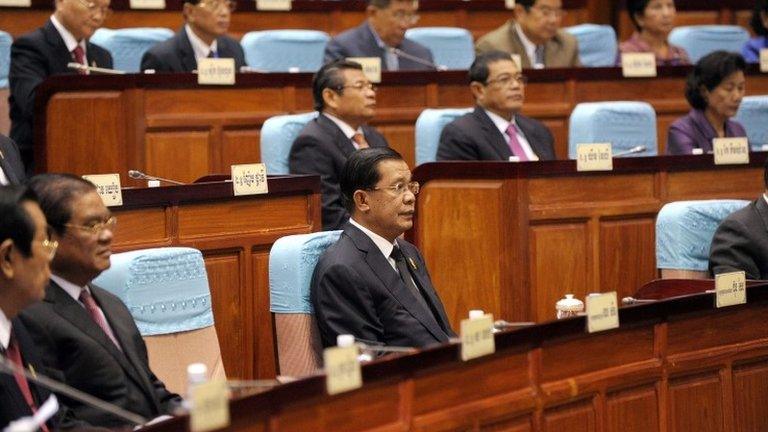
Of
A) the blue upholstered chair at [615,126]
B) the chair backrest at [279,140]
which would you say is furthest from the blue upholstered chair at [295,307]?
the blue upholstered chair at [615,126]

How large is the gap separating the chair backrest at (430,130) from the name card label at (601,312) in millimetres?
1865

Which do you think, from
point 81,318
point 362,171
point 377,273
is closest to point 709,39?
point 362,171

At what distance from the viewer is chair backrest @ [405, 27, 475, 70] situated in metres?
6.11

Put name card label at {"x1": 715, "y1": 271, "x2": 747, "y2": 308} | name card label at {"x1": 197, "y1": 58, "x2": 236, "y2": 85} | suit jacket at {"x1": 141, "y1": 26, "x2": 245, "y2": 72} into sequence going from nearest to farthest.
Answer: name card label at {"x1": 715, "y1": 271, "x2": 747, "y2": 308} < name card label at {"x1": 197, "y1": 58, "x2": 236, "y2": 85} < suit jacket at {"x1": 141, "y1": 26, "x2": 245, "y2": 72}

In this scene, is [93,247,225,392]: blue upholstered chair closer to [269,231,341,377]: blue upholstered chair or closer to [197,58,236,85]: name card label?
[269,231,341,377]: blue upholstered chair

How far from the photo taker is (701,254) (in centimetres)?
396

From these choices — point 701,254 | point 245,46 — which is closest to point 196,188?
point 701,254

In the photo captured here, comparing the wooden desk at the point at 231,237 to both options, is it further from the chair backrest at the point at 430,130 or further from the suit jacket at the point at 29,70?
the suit jacket at the point at 29,70

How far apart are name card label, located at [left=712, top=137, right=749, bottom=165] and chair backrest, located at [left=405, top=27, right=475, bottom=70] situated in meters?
1.87

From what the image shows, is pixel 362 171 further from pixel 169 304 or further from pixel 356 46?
pixel 356 46

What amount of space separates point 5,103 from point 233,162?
95cm

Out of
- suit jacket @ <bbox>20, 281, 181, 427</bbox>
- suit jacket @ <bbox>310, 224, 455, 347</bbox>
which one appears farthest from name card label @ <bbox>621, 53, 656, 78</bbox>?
suit jacket @ <bbox>20, 281, 181, 427</bbox>

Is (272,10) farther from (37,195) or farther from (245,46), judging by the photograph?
(37,195)

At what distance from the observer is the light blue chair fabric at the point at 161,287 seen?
2.92 meters
